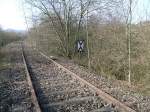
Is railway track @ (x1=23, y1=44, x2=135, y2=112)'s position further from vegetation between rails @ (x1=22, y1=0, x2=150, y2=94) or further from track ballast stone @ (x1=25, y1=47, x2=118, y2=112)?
vegetation between rails @ (x1=22, y1=0, x2=150, y2=94)

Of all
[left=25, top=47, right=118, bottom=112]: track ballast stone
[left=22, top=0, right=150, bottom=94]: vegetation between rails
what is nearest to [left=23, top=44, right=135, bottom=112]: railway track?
[left=25, top=47, right=118, bottom=112]: track ballast stone

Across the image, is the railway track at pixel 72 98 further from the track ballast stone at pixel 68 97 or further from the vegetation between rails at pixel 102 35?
the vegetation between rails at pixel 102 35

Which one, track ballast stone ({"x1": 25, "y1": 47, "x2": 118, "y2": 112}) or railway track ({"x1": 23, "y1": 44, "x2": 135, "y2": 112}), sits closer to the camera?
railway track ({"x1": 23, "y1": 44, "x2": 135, "y2": 112})

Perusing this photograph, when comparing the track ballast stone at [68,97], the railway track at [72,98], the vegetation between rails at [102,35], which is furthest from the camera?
the vegetation between rails at [102,35]

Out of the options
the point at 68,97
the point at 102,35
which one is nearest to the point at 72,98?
the point at 68,97

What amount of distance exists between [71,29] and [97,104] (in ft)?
64.7

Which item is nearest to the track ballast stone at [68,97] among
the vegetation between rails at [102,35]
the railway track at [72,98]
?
the railway track at [72,98]

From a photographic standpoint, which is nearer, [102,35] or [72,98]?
[72,98]

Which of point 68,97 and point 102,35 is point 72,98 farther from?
point 102,35

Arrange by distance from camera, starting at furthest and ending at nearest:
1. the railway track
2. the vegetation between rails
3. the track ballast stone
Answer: the vegetation between rails
the track ballast stone
the railway track

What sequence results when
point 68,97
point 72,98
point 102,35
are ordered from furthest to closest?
point 102,35, point 68,97, point 72,98

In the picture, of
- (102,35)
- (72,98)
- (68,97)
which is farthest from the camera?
(102,35)

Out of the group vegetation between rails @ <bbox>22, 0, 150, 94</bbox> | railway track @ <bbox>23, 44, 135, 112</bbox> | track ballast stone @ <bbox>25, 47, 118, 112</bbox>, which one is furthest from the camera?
vegetation between rails @ <bbox>22, 0, 150, 94</bbox>

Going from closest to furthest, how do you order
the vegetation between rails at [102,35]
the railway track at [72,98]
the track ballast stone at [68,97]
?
1. the railway track at [72,98]
2. the track ballast stone at [68,97]
3. the vegetation between rails at [102,35]
